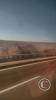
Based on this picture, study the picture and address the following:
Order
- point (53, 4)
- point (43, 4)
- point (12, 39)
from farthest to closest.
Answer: point (53, 4), point (43, 4), point (12, 39)

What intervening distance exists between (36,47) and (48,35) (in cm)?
31

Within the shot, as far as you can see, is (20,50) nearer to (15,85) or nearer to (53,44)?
(15,85)

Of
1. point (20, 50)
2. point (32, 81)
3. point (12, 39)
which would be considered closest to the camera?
point (32, 81)

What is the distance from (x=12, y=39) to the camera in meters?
→ 1.49

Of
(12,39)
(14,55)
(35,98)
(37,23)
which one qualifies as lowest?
(35,98)

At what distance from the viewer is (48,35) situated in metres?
2.05

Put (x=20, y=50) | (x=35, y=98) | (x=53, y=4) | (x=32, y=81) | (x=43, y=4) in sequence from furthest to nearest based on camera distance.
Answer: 1. (x=53, y=4)
2. (x=43, y=4)
3. (x=20, y=50)
4. (x=32, y=81)
5. (x=35, y=98)

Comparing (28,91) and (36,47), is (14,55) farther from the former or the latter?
(28,91)

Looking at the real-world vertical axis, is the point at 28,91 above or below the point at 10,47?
below

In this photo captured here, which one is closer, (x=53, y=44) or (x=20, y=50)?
(x=20, y=50)

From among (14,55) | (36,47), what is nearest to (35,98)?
(14,55)

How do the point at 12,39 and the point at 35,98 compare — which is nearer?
the point at 35,98

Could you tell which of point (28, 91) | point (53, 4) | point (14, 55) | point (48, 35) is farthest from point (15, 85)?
point (53, 4)

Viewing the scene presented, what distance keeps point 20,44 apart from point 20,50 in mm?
63
